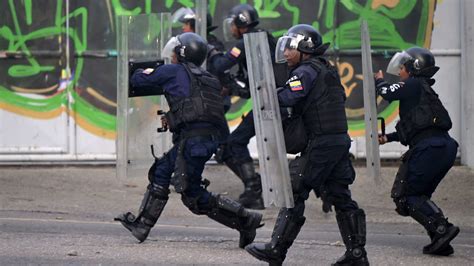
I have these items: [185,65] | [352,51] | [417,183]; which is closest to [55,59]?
[352,51]

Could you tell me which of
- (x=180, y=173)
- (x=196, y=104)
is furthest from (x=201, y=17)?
(x=180, y=173)

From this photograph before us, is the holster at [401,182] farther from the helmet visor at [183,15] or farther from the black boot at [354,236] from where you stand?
the helmet visor at [183,15]

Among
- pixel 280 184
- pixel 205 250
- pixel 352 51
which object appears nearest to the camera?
pixel 280 184

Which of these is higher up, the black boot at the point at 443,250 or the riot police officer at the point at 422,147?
the riot police officer at the point at 422,147

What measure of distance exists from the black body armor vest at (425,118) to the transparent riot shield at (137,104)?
6.70 ft

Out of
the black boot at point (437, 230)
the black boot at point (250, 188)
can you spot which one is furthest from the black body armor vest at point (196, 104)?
the black boot at point (250, 188)

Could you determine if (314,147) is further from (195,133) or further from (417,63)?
(417,63)

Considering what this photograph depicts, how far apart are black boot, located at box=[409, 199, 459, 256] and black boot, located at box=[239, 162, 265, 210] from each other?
8.75 feet

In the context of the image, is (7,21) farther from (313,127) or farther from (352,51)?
(313,127)

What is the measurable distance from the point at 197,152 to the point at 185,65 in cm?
69

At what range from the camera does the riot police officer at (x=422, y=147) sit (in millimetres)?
9023

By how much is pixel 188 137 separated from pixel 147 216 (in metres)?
0.72

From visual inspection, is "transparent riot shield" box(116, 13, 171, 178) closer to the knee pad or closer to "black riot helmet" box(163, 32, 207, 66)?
"black riot helmet" box(163, 32, 207, 66)

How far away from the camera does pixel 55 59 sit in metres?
13.4
